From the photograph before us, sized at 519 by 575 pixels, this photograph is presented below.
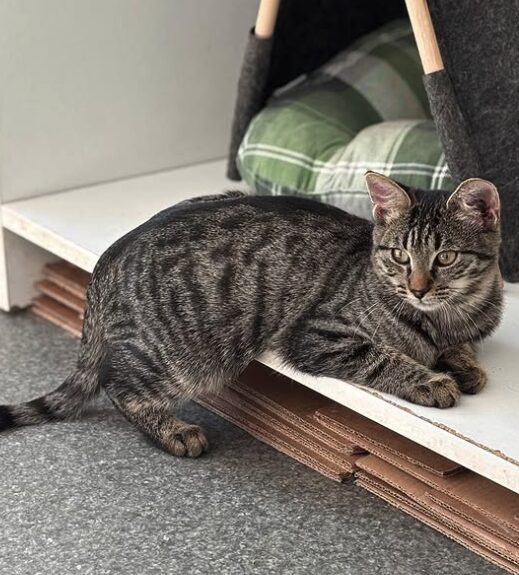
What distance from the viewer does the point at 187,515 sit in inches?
67.0

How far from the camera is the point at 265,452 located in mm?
1876

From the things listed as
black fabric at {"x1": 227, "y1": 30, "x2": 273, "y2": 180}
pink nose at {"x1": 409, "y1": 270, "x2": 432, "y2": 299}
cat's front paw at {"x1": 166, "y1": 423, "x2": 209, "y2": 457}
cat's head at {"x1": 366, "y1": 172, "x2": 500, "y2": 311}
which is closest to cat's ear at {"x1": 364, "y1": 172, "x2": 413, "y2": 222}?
cat's head at {"x1": 366, "y1": 172, "x2": 500, "y2": 311}

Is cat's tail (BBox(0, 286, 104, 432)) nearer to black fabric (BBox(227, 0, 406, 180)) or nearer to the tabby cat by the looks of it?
the tabby cat

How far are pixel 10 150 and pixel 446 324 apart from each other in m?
1.03

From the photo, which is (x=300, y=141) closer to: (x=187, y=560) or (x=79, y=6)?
(x=79, y=6)

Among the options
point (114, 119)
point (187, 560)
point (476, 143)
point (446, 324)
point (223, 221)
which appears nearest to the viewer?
point (187, 560)

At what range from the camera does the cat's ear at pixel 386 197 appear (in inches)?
65.9

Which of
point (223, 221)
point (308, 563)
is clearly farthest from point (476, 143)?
point (308, 563)

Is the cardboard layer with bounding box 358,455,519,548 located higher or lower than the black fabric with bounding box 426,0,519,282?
lower

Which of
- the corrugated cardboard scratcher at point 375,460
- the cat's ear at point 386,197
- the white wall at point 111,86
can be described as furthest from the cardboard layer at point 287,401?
the white wall at point 111,86

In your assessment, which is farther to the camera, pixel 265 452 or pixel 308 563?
pixel 265 452

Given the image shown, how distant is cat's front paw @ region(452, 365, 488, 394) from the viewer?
66.2 inches

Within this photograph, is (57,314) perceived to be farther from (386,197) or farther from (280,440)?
(386,197)

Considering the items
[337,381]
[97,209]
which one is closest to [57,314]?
[97,209]
